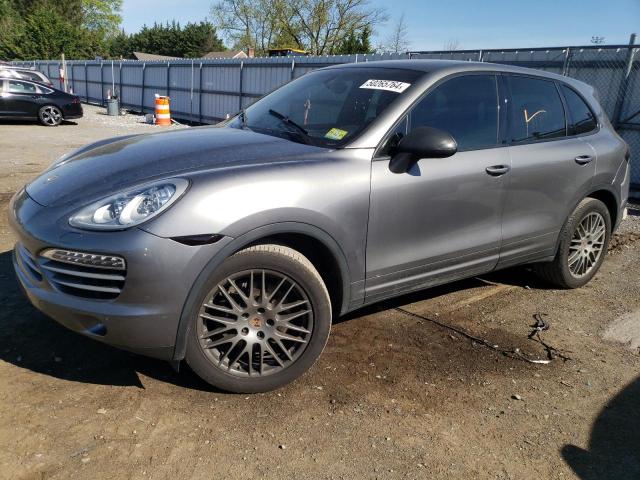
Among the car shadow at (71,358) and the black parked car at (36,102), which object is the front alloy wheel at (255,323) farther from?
the black parked car at (36,102)

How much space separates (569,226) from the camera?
4.32 m

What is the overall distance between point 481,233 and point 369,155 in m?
1.09

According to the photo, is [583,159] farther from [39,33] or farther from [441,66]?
[39,33]

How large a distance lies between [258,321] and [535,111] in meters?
2.64

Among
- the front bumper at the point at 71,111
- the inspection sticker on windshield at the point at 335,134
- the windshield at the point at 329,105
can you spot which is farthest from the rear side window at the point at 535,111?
the front bumper at the point at 71,111

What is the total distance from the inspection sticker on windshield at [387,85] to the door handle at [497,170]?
2.54 ft

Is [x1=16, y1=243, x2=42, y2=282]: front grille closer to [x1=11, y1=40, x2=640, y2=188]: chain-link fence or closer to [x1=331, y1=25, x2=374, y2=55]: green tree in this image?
[x1=11, y1=40, x2=640, y2=188]: chain-link fence

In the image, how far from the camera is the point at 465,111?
3596mm

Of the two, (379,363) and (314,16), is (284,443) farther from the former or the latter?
(314,16)

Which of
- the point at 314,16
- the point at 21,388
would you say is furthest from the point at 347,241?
the point at 314,16

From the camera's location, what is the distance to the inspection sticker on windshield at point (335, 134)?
3.21 meters

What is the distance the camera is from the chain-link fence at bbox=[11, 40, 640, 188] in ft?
31.2

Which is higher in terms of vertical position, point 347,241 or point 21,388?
point 347,241

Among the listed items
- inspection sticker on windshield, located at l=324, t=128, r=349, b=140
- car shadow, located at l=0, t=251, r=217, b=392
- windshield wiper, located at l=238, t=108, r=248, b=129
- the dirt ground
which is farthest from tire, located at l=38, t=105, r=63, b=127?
inspection sticker on windshield, located at l=324, t=128, r=349, b=140
